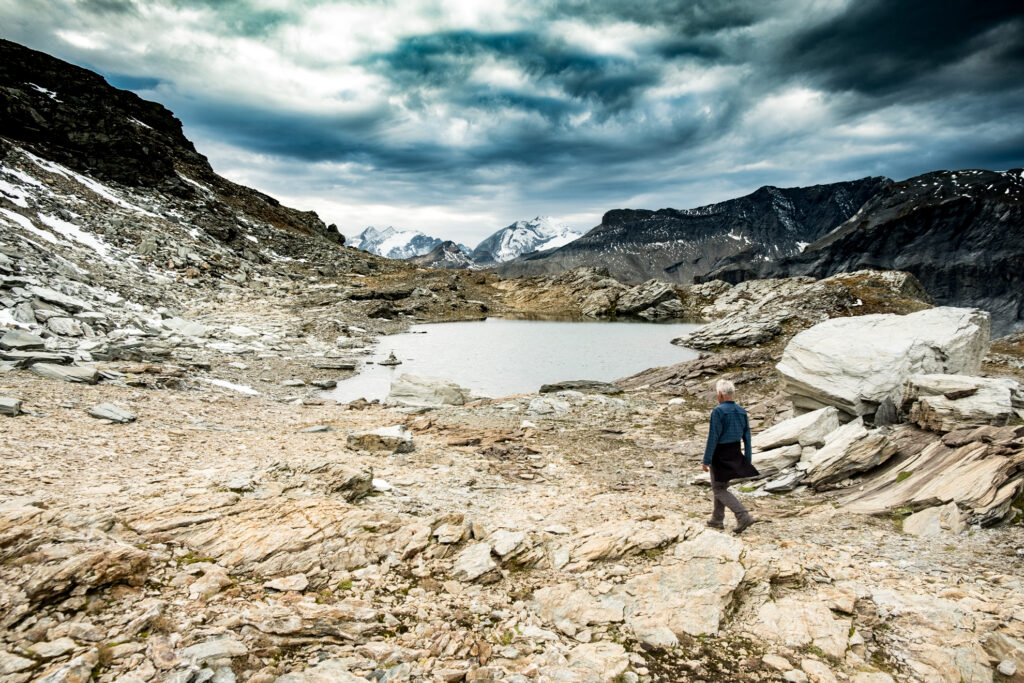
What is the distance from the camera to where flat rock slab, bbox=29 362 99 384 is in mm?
15828

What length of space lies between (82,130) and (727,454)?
362ft

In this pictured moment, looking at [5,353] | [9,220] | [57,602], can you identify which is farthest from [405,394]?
[9,220]

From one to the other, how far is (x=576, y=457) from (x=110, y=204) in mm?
82882

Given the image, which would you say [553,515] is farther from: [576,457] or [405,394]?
[405,394]

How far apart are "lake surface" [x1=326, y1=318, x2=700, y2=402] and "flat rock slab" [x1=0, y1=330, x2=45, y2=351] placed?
12.1 m

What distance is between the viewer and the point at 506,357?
1907 inches

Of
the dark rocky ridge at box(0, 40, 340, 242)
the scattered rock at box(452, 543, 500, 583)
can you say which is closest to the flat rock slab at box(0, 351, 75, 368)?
the scattered rock at box(452, 543, 500, 583)

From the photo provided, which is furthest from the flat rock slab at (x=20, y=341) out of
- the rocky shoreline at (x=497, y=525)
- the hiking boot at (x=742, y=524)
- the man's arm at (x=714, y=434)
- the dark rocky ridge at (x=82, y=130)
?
the dark rocky ridge at (x=82, y=130)

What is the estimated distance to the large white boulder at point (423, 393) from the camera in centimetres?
2444

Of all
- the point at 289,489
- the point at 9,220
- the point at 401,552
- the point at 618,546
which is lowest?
the point at 618,546

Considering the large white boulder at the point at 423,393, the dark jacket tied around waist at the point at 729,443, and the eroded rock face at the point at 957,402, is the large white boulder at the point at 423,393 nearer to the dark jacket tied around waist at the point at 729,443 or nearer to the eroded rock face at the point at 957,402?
the dark jacket tied around waist at the point at 729,443

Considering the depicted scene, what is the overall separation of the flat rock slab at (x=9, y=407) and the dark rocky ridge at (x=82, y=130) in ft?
253

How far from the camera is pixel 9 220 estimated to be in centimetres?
4109

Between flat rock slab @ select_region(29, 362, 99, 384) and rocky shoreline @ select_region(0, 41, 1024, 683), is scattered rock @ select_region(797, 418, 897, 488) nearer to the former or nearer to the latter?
rocky shoreline @ select_region(0, 41, 1024, 683)
